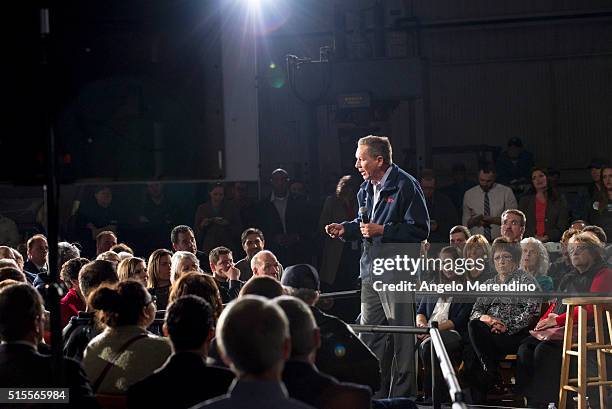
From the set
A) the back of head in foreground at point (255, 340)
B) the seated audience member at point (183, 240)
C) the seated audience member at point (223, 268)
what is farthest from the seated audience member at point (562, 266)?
the back of head in foreground at point (255, 340)

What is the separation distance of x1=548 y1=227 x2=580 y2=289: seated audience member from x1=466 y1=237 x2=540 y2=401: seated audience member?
215mm

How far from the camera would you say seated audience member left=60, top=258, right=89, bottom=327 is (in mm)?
7211

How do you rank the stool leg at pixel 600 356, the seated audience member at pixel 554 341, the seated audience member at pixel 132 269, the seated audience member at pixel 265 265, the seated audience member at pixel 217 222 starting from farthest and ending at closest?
the seated audience member at pixel 217 222 < the seated audience member at pixel 554 341 < the seated audience member at pixel 265 265 < the stool leg at pixel 600 356 < the seated audience member at pixel 132 269

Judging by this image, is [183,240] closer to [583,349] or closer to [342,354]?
[583,349]

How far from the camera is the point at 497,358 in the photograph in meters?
8.46

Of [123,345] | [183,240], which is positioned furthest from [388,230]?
[183,240]

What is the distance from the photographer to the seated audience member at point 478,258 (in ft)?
28.6

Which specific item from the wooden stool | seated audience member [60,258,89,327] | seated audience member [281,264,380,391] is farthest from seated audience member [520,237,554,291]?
seated audience member [281,264,380,391]

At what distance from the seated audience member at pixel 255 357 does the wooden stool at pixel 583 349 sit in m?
4.70

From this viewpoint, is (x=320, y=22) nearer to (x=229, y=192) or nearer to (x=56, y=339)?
(x=229, y=192)

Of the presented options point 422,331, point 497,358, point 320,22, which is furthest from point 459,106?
point 422,331

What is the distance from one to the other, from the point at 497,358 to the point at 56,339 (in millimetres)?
4909

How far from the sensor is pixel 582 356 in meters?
7.56

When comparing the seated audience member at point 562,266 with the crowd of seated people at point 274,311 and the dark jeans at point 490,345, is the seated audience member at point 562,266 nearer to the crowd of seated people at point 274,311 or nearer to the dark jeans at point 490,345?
the crowd of seated people at point 274,311
